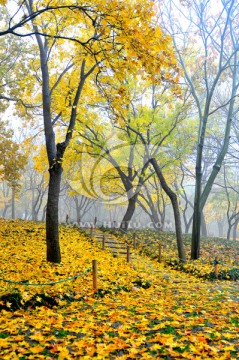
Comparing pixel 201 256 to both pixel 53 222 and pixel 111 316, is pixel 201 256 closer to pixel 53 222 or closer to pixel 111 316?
pixel 53 222

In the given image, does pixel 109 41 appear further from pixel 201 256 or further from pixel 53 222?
pixel 201 256

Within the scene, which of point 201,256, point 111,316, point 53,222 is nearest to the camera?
point 111,316

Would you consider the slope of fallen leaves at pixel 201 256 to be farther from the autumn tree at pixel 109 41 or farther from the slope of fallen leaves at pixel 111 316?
the autumn tree at pixel 109 41

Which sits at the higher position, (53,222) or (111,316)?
(53,222)

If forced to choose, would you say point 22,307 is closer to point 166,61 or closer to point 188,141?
point 166,61

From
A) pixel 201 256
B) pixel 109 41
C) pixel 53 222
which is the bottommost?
pixel 201 256

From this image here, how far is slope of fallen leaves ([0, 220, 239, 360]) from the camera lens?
4.18m

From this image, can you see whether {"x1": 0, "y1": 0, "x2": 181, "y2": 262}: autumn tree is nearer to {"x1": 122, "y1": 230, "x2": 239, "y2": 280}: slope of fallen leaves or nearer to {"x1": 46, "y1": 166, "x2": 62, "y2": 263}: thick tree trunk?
{"x1": 46, "y1": 166, "x2": 62, "y2": 263}: thick tree trunk

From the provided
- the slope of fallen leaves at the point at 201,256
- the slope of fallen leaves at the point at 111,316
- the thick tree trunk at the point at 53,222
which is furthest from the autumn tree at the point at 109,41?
the slope of fallen leaves at the point at 201,256

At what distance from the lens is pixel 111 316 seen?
587cm

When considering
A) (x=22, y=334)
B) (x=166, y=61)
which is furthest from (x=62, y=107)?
(x=22, y=334)

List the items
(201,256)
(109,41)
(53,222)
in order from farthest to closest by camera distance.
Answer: (201,256), (53,222), (109,41)

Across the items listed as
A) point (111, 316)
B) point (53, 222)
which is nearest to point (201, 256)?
point (53, 222)

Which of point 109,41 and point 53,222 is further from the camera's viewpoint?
point 53,222
